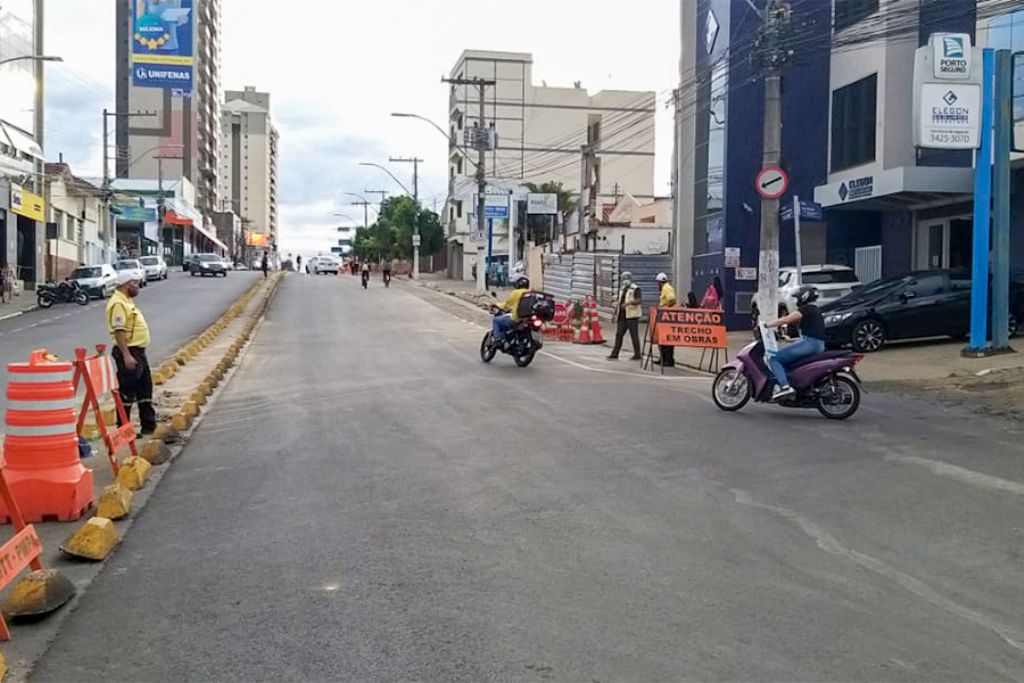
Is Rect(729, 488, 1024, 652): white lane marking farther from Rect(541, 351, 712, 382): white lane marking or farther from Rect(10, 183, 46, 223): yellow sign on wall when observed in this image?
Rect(10, 183, 46, 223): yellow sign on wall

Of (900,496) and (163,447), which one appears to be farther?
(163,447)

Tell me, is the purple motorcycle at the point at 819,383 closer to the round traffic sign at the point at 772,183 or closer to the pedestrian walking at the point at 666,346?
the round traffic sign at the point at 772,183

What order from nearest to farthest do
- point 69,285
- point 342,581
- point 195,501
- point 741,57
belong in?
1. point 342,581
2. point 195,501
3. point 741,57
4. point 69,285

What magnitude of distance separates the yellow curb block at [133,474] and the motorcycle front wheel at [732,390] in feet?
23.7

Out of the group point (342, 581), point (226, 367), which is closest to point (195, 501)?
point (342, 581)

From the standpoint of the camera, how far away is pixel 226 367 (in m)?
17.8

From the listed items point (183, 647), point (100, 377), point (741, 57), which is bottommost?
point (183, 647)

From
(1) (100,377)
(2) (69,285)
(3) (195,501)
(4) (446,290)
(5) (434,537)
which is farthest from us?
(4) (446,290)

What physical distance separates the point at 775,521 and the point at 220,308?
31403 millimetres

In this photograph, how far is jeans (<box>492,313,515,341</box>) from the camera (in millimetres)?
18578

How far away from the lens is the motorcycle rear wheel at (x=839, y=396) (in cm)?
1208

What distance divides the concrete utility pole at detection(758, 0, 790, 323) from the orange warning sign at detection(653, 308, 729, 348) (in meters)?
0.90

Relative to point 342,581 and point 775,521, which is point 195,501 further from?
point 775,521

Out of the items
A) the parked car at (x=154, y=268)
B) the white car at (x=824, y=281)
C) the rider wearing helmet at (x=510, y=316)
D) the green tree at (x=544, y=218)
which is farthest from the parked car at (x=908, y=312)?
the green tree at (x=544, y=218)
